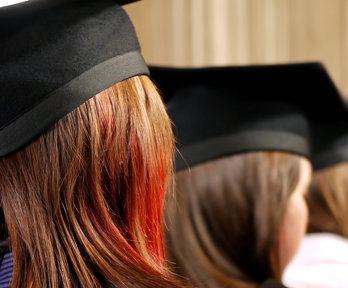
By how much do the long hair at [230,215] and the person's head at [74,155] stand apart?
54cm

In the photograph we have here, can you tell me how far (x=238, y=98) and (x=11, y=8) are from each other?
2.39 feet

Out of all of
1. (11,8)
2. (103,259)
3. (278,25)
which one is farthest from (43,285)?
(278,25)

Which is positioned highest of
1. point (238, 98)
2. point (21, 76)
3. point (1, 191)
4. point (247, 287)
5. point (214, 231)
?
point (21, 76)

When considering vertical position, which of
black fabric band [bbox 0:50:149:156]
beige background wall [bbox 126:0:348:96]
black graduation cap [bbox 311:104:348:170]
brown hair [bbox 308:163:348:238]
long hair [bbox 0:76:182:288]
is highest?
black fabric band [bbox 0:50:149:156]

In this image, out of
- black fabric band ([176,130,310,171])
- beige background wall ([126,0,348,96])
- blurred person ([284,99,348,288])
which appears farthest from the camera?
beige background wall ([126,0,348,96])

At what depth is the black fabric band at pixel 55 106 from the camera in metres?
0.54

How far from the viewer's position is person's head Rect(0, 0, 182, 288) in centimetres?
53

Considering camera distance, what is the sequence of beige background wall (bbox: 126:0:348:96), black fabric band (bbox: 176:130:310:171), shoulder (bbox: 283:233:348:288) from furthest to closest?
beige background wall (bbox: 126:0:348:96) < black fabric band (bbox: 176:130:310:171) < shoulder (bbox: 283:233:348:288)

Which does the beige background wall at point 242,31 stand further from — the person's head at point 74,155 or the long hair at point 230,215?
the person's head at point 74,155

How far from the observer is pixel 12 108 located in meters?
0.56

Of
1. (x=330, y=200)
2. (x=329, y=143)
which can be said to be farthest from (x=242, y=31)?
(x=330, y=200)

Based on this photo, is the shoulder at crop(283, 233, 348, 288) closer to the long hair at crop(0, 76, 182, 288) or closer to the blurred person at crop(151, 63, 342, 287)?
the blurred person at crop(151, 63, 342, 287)

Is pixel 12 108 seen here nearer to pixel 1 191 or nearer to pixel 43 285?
pixel 1 191

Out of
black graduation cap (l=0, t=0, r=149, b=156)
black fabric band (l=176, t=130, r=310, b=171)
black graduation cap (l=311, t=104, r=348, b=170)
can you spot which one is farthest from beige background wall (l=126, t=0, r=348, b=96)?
black graduation cap (l=0, t=0, r=149, b=156)
